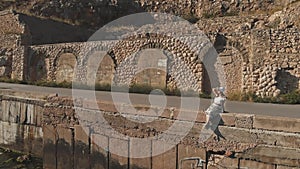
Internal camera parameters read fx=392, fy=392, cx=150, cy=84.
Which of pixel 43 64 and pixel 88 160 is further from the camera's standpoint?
pixel 43 64

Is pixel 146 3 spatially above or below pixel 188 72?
above

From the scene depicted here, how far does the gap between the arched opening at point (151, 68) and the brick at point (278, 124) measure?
9.11 m

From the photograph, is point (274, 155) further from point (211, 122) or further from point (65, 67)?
point (65, 67)

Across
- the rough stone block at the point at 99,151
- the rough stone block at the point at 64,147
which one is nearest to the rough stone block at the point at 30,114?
the rough stone block at the point at 64,147

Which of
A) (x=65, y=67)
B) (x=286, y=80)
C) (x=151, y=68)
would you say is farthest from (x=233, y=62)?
(x=65, y=67)

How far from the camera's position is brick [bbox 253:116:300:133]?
6.27 metres

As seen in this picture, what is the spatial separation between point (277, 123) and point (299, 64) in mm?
7374

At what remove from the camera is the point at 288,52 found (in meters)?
13.5

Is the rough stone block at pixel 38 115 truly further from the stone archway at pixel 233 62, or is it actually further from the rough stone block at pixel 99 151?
the stone archway at pixel 233 62

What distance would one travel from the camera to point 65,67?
67.1ft

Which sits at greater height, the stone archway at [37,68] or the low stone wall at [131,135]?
the stone archway at [37,68]

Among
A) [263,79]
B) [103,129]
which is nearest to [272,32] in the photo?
[263,79]

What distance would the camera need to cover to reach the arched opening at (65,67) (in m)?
19.8

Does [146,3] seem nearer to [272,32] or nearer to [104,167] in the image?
[272,32]
